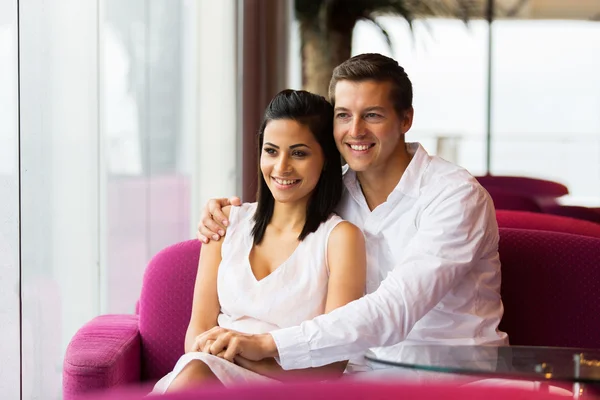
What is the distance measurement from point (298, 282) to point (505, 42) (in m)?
7.73

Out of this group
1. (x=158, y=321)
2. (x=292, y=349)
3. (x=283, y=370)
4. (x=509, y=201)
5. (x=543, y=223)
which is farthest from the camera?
(x=509, y=201)

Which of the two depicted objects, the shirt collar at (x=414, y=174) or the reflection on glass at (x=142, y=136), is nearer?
the shirt collar at (x=414, y=174)

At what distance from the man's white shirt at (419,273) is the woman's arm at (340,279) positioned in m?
0.08

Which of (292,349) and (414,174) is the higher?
(414,174)

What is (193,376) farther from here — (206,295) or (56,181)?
(56,181)

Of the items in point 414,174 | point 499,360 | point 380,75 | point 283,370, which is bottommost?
point 283,370

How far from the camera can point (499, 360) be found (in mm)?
1841

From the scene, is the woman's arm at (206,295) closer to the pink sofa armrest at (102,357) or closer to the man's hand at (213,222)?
the man's hand at (213,222)

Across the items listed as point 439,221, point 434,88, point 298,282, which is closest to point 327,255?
point 298,282

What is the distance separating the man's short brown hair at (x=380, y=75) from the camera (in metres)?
2.56

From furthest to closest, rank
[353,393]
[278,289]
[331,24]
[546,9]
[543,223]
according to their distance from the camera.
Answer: [546,9]
[331,24]
[543,223]
[278,289]
[353,393]

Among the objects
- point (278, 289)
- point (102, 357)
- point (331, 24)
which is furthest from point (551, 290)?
point (331, 24)

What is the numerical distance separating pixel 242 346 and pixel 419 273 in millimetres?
426

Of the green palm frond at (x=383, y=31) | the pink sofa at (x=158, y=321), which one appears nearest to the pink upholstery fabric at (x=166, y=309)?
the pink sofa at (x=158, y=321)
